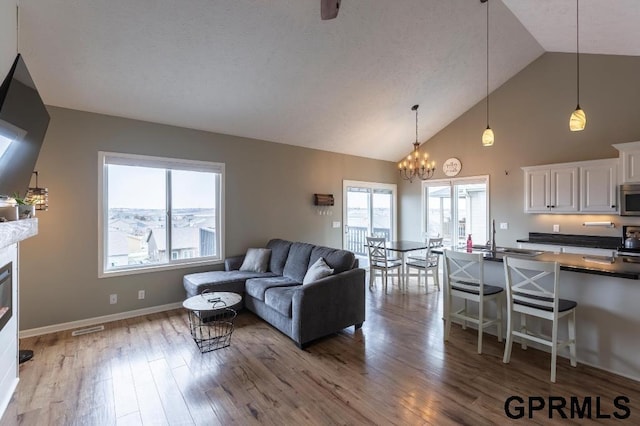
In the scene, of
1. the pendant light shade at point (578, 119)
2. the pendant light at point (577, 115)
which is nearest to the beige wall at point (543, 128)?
the pendant light at point (577, 115)

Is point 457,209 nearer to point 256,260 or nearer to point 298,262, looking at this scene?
point 298,262

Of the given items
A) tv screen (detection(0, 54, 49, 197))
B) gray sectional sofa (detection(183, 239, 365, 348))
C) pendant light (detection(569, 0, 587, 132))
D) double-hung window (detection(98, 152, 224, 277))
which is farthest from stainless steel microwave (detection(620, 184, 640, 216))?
tv screen (detection(0, 54, 49, 197))

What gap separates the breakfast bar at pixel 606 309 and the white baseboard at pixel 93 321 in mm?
4768

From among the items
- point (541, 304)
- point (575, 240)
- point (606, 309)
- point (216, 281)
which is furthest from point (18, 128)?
point (575, 240)

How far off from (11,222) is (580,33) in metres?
6.48

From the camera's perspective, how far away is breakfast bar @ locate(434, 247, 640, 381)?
8.36 feet

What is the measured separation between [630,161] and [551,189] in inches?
39.8

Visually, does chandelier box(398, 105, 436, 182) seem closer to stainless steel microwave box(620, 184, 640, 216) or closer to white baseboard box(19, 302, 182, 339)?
stainless steel microwave box(620, 184, 640, 216)

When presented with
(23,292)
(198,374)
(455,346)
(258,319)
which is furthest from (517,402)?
(23,292)

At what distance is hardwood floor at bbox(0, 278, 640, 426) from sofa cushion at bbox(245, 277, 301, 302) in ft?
1.59

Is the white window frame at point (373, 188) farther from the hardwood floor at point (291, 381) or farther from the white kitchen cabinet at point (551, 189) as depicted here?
the hardwood floor at point (291, 381)

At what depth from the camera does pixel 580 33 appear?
4074mm

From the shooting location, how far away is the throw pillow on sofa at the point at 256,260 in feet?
15.1

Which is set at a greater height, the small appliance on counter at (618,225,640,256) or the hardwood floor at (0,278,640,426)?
the small appliance on counter at (618,225,640,256)
